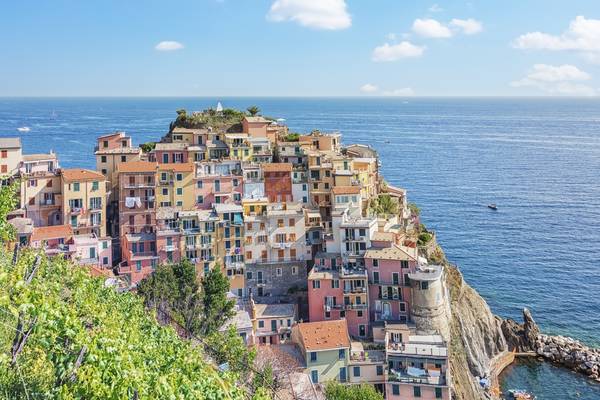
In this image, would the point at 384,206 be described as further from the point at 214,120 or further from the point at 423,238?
the point at 214,120

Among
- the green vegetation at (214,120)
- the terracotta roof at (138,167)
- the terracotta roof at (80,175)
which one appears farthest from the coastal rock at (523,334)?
the terracotta roof at (80,175)

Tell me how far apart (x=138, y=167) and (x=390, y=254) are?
2383cm

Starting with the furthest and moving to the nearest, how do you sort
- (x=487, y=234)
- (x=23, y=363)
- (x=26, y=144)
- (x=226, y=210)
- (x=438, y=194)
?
(x=26, y=144) < (x=438, y=194) < (x=487, y=234) < (x=226, y=210) < (x=23, y=363)

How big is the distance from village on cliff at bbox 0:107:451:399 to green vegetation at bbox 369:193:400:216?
16 centimetres

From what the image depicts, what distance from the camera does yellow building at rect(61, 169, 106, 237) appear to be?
150 feet

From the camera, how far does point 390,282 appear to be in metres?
42.7

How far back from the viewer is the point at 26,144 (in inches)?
4990

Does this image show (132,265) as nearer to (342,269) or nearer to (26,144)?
(342,269)

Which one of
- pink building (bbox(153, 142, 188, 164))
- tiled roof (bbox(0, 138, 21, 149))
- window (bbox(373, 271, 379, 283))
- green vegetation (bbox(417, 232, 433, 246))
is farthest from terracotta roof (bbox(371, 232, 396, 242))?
tiled roof (bbox(0, 138, 21, 149))

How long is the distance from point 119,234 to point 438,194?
66010mm

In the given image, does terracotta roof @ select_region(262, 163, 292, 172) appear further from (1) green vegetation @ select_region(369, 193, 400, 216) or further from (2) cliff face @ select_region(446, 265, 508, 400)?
(2) cliff face @ select_region(446, 265, 508, 400)

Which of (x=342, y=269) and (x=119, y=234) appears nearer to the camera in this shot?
(x=342, y=269)

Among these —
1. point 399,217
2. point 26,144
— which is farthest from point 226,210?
point 26,144

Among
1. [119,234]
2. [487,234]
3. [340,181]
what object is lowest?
[487,234]
